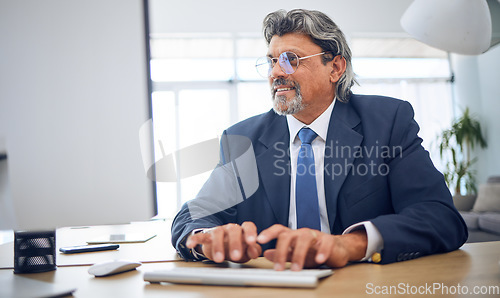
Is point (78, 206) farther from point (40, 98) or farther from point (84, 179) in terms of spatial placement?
point (40, 98)

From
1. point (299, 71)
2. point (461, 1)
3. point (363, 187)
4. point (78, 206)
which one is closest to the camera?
point (78, 206)

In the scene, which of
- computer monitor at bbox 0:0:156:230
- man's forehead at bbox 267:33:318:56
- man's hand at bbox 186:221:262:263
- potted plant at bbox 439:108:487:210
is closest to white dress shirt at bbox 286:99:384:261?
man's forehead at bbox 267:33:318:56

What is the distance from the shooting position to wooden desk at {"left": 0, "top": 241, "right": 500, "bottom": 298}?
729mm

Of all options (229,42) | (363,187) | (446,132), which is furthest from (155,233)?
(446,132)

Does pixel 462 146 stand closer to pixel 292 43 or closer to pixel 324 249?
pixel 292 43

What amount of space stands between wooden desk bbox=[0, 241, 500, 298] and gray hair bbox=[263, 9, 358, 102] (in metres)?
0.88

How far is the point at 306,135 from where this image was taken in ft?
5.09

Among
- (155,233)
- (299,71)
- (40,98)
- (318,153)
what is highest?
(299,71)

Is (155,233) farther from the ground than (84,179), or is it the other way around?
(84,179)

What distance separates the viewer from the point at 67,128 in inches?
33.5

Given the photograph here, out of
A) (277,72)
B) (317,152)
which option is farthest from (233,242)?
(277,72)

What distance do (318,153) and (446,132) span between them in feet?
19.5

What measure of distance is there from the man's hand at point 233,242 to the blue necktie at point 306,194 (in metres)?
0.49

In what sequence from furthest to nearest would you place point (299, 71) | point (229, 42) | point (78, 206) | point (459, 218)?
point (229, 42), point (299, 71), point (459, 218), point (78, 206)
